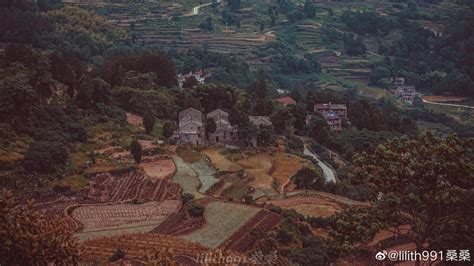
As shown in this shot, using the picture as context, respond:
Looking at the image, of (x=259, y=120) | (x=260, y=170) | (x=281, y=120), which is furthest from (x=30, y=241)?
(x=281, y=120)

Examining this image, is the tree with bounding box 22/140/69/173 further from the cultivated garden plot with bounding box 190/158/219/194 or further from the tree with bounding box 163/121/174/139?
the tree with bounding box 163/121/174/139

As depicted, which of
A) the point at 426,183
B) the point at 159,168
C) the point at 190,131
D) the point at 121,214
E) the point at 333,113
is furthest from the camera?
the point at 333,113

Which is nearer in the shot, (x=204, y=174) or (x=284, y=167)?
(x=204, y=174)

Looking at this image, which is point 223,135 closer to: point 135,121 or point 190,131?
point 190,131

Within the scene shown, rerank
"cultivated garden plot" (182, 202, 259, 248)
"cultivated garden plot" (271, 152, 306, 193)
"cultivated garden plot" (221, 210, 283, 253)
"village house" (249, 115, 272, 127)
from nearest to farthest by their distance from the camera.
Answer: "cultivated garden plot" (221, 210, 283, 253) < "cultivated garden plot" (182, 202, 259, 248) < "cultivated garden plot" (271, 152, 306, 193) < "village house" (249, 115, 272, 127)

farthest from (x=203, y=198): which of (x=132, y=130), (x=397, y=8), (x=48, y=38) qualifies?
(x=397, y=8)

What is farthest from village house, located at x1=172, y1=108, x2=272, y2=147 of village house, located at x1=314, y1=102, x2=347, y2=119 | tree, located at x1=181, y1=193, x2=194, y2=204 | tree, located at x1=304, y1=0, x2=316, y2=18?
tree, located at x1=304, y1=0, x2=316, y2=18

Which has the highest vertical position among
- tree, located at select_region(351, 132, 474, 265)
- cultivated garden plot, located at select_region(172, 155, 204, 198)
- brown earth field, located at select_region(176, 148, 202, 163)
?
Answer: tree, located at select_region(351, 132, 474, 265)

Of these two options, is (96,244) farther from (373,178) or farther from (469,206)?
(469,206)
